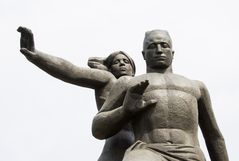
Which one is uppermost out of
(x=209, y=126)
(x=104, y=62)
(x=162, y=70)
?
(x=104, y=62)

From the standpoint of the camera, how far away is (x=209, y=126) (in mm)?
10438

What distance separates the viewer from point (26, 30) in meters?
10.3

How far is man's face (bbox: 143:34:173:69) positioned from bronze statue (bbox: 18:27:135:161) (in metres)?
1.03

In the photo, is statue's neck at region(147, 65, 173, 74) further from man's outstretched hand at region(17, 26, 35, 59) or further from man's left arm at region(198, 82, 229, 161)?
man's outstretched hand at region(17, 26, 35, 59)

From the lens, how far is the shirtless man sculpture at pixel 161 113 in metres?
9.64

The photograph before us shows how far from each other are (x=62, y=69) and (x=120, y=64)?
3.01 feet

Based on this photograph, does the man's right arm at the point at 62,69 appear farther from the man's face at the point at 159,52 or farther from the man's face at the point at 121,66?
the man's face at the point at 159,52

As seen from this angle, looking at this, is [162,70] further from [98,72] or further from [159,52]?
[98,72]

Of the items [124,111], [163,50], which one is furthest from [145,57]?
[124,111]

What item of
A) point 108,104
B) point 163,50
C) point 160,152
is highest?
point 163,50

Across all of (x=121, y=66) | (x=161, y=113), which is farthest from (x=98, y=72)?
(x=161, y=113)

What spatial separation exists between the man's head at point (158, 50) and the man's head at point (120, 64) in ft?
3.33

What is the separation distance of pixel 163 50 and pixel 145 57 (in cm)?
28

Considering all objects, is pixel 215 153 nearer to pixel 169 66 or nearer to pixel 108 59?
pixel 169 66
